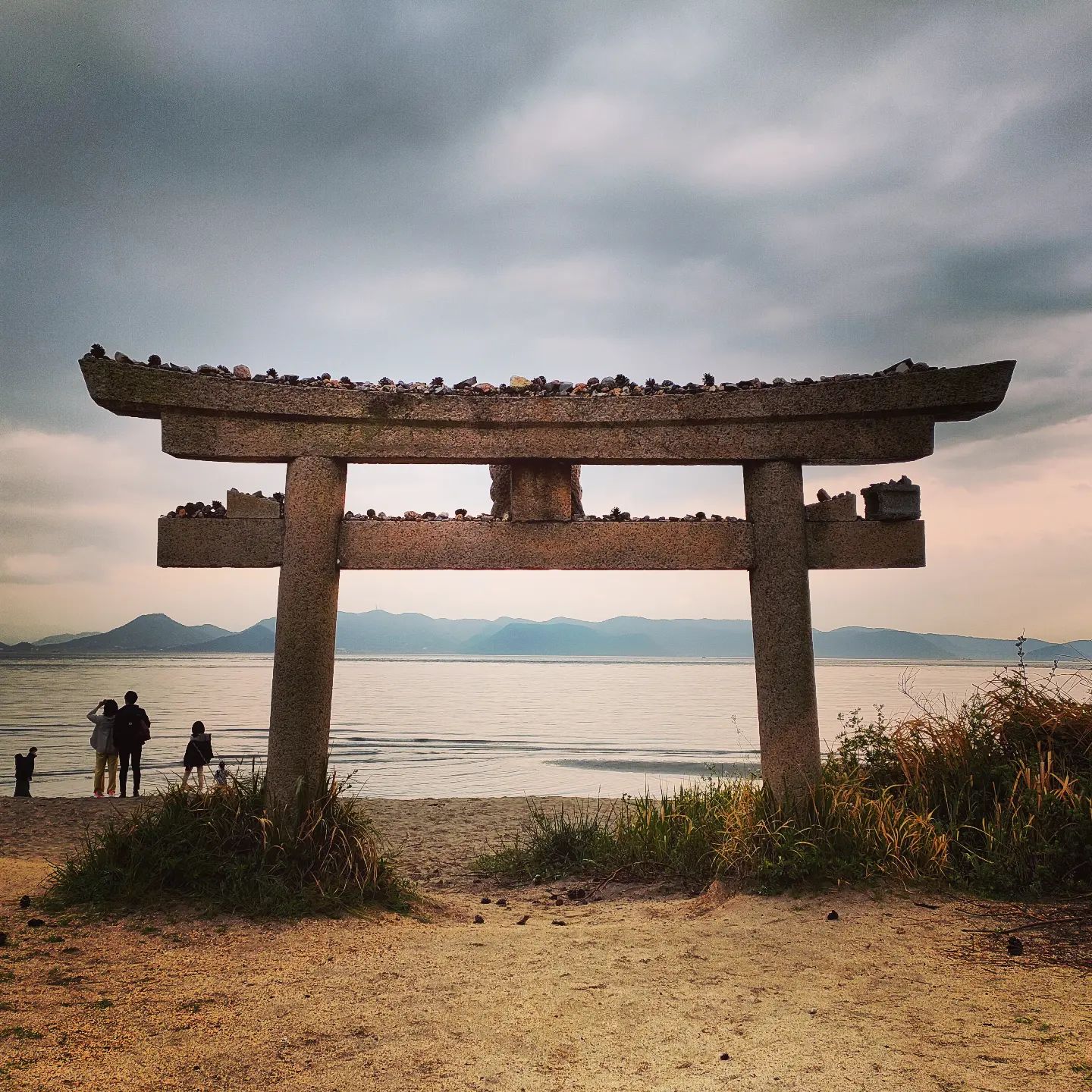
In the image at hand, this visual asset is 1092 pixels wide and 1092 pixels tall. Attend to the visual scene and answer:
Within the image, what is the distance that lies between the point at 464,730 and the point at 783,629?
1977 cm

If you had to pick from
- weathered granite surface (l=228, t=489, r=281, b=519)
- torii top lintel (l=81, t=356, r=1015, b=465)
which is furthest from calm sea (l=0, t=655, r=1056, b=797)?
weathered granite surface (l=228, t=489, r=281, b=519)

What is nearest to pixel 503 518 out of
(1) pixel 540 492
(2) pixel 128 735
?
(1) pixel 540 492

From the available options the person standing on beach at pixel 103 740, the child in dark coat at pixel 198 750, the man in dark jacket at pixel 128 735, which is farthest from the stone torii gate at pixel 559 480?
the person standing on beach at pixel 103 740

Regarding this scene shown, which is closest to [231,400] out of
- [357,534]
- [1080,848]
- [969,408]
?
[357,534]

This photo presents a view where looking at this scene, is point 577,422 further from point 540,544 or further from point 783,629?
point 783,629

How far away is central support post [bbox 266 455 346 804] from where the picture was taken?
5.89 metres

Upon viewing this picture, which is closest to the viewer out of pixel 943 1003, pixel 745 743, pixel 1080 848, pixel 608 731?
pixel 943 1003

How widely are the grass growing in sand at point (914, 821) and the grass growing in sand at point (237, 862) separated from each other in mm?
1983

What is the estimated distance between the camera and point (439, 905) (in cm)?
608

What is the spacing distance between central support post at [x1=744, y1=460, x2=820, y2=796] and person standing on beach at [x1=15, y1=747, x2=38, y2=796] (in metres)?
10.6

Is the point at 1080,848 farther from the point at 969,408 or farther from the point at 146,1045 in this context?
the point at 146,1045

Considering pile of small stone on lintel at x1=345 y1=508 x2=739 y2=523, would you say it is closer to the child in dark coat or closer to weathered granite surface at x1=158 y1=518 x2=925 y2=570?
weathered granite surface at x1=158 y1=518 x2=925 y2=570

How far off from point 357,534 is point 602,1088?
164 inches

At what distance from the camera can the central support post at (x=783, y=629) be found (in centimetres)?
607
